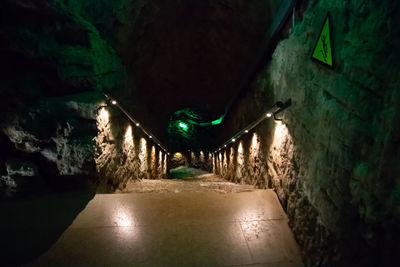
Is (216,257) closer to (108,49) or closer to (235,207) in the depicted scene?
(235,207)

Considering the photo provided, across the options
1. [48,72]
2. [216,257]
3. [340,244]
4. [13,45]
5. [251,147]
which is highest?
[13,45]

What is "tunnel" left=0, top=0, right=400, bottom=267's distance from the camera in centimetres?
172

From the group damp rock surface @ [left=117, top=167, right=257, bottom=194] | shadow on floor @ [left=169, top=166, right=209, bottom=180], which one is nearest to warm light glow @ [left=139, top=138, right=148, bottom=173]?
damp rock surface @ [left=117, top=167, right=257, bottom=194]

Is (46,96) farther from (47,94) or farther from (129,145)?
(129,145)

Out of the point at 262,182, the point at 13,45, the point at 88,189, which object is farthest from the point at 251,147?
the point at 13,45

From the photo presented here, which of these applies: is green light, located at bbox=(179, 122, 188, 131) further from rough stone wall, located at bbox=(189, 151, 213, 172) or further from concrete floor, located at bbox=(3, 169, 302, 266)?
concrete floor, located at bbox=(3, 169, 302, 266)

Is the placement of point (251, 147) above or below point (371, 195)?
above

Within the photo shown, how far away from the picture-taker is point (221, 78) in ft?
34.0

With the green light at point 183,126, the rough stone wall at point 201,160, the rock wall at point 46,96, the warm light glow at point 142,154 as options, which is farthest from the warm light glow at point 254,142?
the rough stone wall at point 201,160

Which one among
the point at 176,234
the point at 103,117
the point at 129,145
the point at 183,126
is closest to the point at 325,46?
the point at 176,234

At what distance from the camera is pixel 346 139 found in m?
2.00

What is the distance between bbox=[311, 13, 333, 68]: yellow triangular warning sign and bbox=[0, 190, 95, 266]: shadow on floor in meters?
4.00

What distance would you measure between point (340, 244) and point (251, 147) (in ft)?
15.1

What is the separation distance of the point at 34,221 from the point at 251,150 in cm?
522
